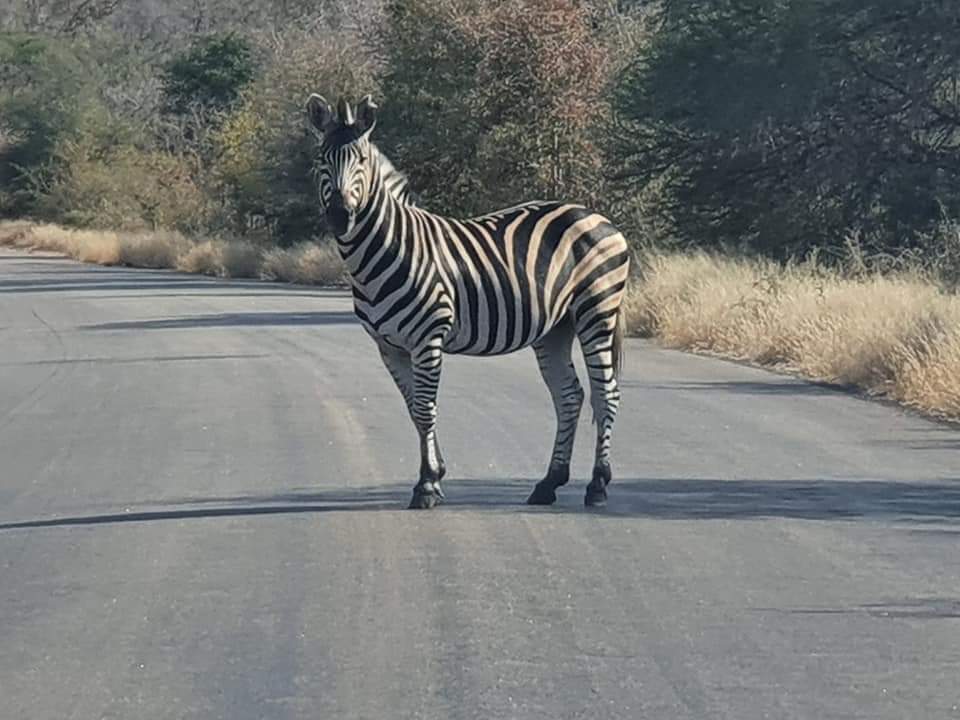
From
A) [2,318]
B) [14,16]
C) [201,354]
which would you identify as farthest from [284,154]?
[14,16]

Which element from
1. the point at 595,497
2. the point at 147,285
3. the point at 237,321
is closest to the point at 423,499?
the point at 595,497

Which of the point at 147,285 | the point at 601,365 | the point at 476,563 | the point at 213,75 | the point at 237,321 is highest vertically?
the point at 601,365

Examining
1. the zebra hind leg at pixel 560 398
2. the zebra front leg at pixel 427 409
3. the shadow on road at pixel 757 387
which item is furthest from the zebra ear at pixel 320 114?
the shadow on road at pixel 757 387

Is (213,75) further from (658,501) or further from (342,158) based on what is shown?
(658,501)

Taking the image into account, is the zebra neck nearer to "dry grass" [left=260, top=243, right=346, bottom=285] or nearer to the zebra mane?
the zebra mane

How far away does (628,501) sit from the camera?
11750 mm

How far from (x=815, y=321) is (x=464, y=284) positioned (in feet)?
34.3

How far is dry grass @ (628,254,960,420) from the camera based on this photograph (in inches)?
694

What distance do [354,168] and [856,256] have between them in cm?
1560

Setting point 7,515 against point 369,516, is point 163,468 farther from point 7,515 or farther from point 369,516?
point 369,516

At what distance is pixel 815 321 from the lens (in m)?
21.6

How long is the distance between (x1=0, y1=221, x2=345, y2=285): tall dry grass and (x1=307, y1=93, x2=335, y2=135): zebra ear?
31250mm

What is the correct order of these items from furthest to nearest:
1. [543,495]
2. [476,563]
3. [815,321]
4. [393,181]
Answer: [815,321] < [393,181] < [543,495] < [476,563]

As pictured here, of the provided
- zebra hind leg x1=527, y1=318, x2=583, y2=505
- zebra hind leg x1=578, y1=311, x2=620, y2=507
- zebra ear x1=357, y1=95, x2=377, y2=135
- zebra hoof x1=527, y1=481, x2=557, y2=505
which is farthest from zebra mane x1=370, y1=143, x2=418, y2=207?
zebra hoof x1=527, y1=481, x2=557, y2=505
